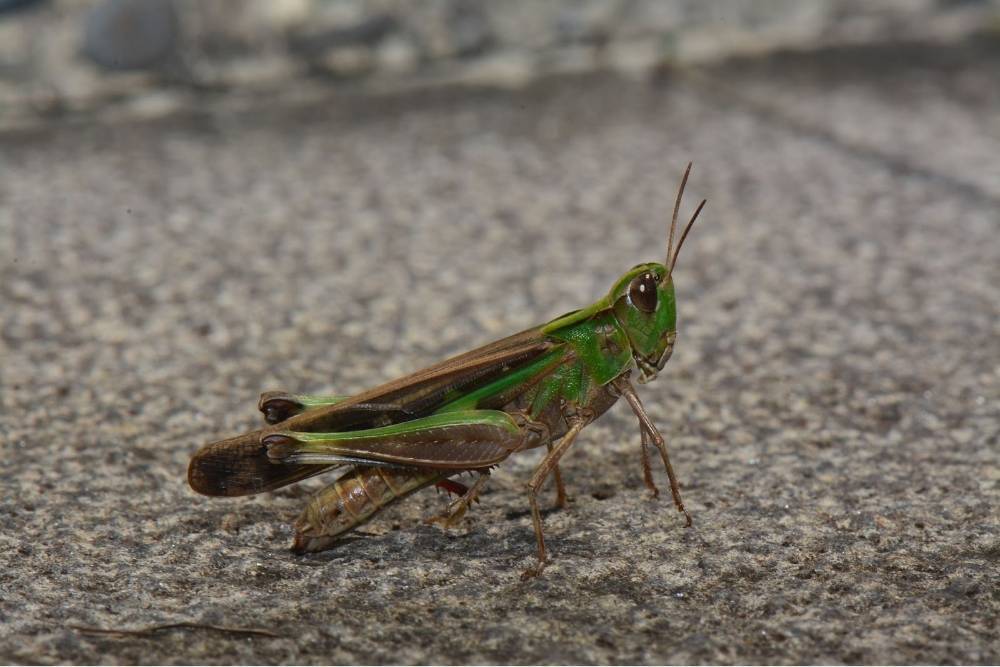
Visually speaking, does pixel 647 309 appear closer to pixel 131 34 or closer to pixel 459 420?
pixel 459 420

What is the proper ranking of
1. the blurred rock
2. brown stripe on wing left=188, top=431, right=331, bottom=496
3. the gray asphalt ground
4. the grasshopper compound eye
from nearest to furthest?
the gray asphalt ground
brown stripe on wing left=188, top=431, right=331, bottom=496
the grasshopper compound eye
the blurred rock

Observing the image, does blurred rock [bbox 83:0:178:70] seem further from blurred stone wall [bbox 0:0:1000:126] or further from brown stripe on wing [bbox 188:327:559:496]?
brown stripe on wing [bbox 188:327:559:496]

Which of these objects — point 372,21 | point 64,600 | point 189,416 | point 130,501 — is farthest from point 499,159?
point 64,600

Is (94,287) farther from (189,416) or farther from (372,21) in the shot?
(372,21)

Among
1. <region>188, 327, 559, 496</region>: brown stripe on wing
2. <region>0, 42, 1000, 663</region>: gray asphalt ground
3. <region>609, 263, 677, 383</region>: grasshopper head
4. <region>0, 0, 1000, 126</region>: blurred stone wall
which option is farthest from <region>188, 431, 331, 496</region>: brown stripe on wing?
<region>0, 0, 1000, 126</region>: blurred stone wall

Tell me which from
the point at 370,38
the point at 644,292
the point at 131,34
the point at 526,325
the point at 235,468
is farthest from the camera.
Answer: the point at 370,38

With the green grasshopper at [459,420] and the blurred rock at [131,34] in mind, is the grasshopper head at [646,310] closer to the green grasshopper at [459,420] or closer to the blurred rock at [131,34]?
the green grasshopper at [459,420]

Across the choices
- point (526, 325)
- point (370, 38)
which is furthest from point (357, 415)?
point (370, 38)
